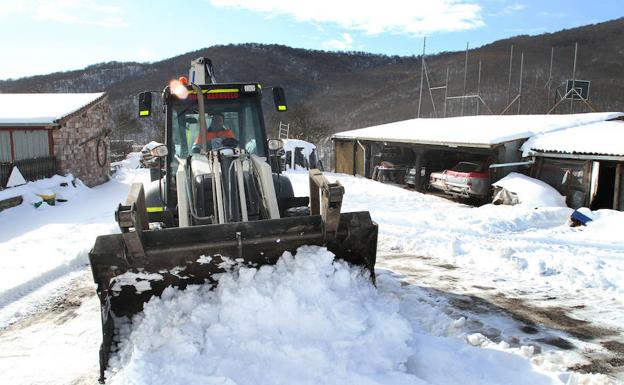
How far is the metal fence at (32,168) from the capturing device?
44.7 ft

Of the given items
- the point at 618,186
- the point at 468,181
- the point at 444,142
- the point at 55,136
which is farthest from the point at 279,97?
the point at 55,136

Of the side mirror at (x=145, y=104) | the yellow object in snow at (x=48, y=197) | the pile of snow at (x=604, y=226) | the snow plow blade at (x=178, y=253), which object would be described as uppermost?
the side mirror at (x=145, y=104)

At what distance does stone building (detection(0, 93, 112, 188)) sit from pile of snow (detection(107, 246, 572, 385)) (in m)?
12.7

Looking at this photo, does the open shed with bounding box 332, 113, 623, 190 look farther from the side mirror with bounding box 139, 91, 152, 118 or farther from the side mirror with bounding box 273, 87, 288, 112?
the side mirror with bounding box 139, 91, 152, 118

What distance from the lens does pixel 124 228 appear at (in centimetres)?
353

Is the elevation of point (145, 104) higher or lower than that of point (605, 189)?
higher

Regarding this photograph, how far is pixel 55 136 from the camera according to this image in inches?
639

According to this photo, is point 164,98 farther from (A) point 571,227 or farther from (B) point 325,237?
(A) point 571,227

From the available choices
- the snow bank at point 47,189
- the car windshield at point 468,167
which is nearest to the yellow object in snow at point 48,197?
the snow bank at point 47,189

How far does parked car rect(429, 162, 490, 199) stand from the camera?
47.6 feet

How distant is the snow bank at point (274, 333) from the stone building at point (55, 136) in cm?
1270

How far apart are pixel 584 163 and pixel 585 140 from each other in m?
0.85

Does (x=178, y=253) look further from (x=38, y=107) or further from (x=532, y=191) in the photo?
(x=38, y=107)

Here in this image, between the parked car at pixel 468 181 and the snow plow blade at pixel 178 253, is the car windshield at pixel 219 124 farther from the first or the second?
the parked car at pixel 468 181
